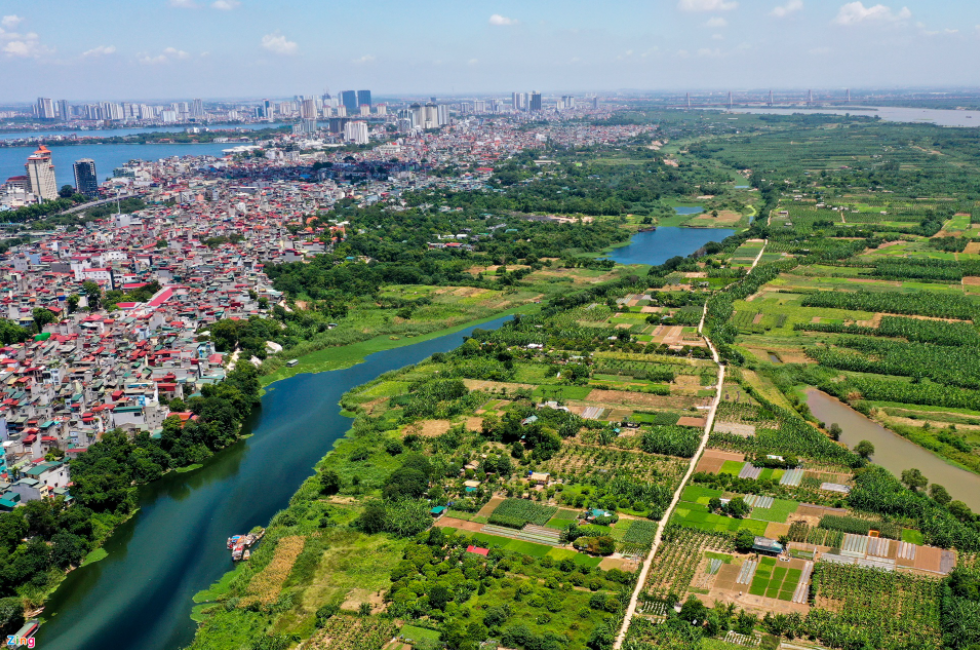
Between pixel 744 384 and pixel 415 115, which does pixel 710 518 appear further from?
pixel 415 115

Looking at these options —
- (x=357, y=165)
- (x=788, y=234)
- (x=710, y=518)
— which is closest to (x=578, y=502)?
(x=710, y=518)

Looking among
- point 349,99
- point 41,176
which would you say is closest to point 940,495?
point 41,176

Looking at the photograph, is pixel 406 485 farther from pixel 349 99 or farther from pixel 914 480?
pixel 349 99

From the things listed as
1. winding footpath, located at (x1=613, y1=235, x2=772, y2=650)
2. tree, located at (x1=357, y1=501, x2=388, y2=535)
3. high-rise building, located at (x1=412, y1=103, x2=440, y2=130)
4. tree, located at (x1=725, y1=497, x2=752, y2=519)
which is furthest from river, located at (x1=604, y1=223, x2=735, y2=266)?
high-rise building, located at (x1=412, y1=103, x2=440, y2=130)

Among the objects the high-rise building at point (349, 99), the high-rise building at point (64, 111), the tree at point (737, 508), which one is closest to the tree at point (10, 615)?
the tree at point (737, 508)

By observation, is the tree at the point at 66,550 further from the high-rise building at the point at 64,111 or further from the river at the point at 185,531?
the high-rise building at the point at 64,111

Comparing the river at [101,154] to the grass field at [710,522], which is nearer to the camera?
the grass field at [710,522]

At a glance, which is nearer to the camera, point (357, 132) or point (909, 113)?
point (357, 132)
